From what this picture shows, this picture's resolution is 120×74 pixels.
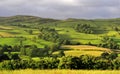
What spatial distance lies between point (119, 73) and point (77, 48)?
117266 mm

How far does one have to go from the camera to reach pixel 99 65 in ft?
146

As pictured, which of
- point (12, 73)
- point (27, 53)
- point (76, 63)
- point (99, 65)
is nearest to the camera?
point (12, 73)

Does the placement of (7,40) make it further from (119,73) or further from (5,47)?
(119,73)

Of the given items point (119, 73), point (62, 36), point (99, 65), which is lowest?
point (62, 36)

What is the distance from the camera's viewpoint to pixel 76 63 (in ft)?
120

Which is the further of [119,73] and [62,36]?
[62,36]

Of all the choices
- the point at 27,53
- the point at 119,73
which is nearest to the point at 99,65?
the point at 119,73

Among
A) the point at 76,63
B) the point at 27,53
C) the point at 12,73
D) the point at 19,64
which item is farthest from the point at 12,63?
the point at 27,53

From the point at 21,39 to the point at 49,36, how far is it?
30.2 m

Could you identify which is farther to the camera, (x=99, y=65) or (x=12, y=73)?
(x=99, y=65)

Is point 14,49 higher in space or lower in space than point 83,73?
lower

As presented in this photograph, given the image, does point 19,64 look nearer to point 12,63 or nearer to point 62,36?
point 12,63

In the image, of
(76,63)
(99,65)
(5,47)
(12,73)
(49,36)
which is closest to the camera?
(12,73)

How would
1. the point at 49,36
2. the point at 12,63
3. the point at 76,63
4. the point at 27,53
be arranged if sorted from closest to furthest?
the point at 76,63
the point at 12,63
the point at 27,53
the point at 49,36
